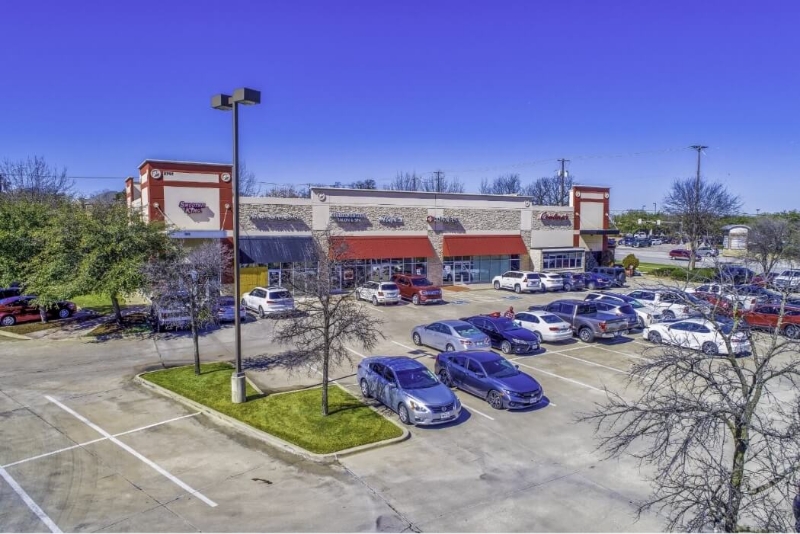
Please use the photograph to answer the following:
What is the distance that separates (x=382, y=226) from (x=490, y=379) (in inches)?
1003

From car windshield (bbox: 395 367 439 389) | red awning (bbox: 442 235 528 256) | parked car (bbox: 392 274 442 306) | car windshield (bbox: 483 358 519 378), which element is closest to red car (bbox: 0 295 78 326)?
parked car (bbox: 392 274 442 306)

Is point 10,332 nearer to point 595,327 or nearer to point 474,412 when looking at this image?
point 474,412

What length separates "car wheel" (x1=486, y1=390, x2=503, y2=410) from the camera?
643 inches

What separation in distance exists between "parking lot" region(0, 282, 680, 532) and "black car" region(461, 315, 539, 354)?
3.75 m

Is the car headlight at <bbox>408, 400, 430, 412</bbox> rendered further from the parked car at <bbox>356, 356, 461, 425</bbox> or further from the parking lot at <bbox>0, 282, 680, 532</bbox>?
the parking lot at <bbox>0, 282, 680, 532</bbox>

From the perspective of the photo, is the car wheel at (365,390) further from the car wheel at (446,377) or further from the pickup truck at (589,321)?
the pickup truck at (589,321)

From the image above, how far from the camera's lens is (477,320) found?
81.0 ft

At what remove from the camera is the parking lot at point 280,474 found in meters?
10.2

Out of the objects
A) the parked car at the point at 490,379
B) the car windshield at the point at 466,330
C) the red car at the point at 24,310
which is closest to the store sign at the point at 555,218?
the car windshield at the point at 466,330

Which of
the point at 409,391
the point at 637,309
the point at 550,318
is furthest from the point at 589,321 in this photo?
the point at 409,391

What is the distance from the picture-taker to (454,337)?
22.0m

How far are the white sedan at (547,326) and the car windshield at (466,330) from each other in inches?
129

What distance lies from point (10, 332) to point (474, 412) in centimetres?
2360

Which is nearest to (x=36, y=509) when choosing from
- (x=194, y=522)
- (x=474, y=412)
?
(x=194, y=522)
